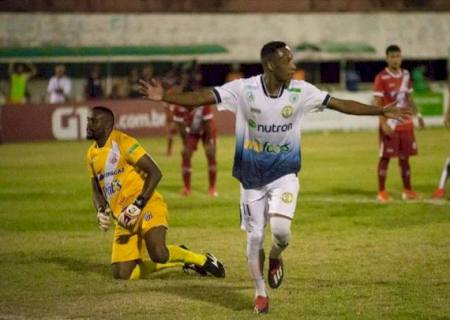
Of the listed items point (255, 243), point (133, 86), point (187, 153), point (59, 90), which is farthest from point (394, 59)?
point (133, 86)

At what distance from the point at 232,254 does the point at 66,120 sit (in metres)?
21.8

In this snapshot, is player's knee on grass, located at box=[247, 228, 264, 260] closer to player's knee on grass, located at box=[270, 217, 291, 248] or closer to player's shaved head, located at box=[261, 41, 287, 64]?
player's knee on grass, located at box=[270, 217, 291, 248]

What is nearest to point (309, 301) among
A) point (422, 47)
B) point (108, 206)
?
point (108, 206)

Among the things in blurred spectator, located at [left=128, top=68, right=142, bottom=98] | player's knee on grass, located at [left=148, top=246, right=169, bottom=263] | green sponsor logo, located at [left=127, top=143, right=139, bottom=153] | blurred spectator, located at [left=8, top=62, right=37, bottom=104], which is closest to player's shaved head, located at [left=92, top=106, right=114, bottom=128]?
green sponsor logo, located at [left=127, top=143, right=139, bottom=153]

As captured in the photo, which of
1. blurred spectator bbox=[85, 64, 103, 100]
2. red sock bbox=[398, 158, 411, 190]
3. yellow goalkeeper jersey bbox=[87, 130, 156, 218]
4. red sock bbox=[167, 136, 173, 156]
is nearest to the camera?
yellow goalkeeper jersey bbox=[87, 130, 156, 218]

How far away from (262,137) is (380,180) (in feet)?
28.5

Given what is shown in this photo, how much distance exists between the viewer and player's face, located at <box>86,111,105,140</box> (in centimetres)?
1139

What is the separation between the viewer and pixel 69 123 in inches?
1348

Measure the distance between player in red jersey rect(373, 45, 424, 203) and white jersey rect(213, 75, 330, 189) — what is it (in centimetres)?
785

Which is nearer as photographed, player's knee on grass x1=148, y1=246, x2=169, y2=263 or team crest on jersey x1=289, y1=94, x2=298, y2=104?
team crest on jersey x1=289, y1=94, x2=298, y2=104

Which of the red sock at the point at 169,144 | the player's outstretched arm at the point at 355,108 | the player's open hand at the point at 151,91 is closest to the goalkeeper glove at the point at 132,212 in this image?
the player's open hand at the point at 151,91

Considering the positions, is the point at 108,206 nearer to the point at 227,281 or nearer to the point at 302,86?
the point at 227,281

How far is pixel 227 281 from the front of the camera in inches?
446

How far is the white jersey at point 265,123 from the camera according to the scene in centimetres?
966
